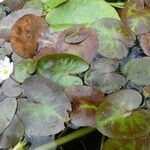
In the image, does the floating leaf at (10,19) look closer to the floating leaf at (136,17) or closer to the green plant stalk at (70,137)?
the floating leaf at (136,17)

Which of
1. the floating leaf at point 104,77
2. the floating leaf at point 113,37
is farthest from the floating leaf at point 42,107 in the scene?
the floating leaf at point 113,37

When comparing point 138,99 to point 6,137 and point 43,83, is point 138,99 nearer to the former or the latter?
point 43,83

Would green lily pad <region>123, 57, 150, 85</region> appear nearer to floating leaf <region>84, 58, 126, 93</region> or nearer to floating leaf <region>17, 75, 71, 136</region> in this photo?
floating leaf <region>84, 58, 126, 93</region>

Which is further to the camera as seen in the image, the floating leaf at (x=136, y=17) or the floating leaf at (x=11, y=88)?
the floating leaf at (x=136, y=17)

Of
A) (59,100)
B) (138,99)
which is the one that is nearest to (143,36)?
(138,99)

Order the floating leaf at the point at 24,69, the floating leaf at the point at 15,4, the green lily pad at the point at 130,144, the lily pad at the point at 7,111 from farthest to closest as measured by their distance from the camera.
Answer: the floating leaf at the point at 15,4, the floating leaf at the point at 24,69, the lily pad at the point at 7,111, the green lily pad at the point at 130,144

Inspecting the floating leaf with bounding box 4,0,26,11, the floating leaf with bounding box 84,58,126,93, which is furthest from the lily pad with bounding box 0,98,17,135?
the floating leaf with bounding box 4,0,26,11

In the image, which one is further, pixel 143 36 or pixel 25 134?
pixel 143 36
